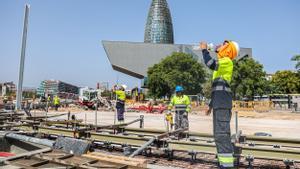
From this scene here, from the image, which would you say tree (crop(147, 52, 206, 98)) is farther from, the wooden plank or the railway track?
the wooden plank

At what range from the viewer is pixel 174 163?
20.3 feet

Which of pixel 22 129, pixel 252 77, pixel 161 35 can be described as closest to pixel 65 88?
pixel 161 35

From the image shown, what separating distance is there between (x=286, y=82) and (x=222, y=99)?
202 feet

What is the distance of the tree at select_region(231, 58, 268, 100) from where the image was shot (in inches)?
1882

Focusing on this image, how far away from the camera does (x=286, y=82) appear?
60.0 m

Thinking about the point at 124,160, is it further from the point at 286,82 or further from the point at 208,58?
the point at 286,82

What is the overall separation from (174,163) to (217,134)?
1.88 meters

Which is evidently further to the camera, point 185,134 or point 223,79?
point 185,134

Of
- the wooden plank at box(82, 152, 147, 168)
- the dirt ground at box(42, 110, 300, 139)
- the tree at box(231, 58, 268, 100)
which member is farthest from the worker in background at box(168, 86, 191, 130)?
the tree at box(231, 58, 268, 100)

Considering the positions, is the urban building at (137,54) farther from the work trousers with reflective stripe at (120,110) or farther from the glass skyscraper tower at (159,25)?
the work trousers with reflective stripe at (120,110)

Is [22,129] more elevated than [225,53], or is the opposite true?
[225,53]

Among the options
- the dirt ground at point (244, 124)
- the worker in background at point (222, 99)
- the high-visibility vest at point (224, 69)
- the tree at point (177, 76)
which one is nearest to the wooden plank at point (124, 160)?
the worker in background at point (222, 99)

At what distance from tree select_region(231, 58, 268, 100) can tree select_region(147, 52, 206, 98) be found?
10.3 metres

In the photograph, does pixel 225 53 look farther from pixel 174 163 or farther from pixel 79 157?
pixel 79 157
